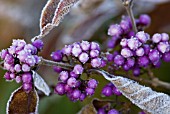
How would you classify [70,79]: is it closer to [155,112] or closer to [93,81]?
[93,81]

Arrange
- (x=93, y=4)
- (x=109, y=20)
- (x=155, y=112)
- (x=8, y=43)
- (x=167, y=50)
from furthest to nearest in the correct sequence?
(x=8, y=43)
(x=109, y=20)
(x=93, y=4)
(x=167, y=50)
(x=155, y=112)

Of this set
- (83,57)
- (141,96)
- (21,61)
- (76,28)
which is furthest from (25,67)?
(76,28)

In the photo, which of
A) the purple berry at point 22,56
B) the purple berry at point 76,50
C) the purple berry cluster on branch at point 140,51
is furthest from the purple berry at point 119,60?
the purple berry at point 22,56

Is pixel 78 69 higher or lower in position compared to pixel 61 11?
lower

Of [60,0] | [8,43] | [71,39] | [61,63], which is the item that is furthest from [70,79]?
[8,43]

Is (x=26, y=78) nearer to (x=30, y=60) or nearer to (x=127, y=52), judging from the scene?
(x=30, y=60)

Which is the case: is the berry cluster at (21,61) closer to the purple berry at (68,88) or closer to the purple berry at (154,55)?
the purple berry at (68,88)

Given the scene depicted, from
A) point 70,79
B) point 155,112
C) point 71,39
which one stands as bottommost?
point 155,112
